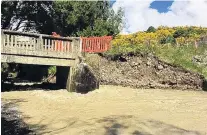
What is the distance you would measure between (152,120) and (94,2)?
20.4 metres

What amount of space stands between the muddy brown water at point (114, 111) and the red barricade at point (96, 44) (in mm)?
2516

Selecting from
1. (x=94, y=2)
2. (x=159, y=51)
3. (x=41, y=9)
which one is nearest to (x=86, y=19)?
(x=94, y=2)

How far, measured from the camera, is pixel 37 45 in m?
20.2

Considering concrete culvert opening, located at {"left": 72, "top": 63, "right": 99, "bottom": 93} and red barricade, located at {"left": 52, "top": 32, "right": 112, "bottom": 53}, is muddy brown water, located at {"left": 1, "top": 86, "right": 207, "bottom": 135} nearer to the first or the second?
concrete culvert opening, located at {"left": 72, "top": 63, "right": 99, "bottom": 93}

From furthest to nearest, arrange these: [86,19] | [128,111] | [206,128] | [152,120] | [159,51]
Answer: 1. [86,19]
2. [159,51]
3. [128,111]
4. [152,120]
5. [206,128]

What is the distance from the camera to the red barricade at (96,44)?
2262 cm

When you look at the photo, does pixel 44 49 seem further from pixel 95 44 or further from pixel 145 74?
pixel 145 74

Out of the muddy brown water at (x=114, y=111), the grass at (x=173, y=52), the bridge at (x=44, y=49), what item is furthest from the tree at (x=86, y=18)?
the muddy brown water at (x=114, y=111)

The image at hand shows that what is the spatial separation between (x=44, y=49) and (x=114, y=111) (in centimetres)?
633

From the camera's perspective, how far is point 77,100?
1889 centimetres

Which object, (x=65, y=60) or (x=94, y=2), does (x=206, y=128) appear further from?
(x=94, y=2)

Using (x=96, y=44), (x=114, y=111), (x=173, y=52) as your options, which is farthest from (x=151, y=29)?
(x=114, y=111)

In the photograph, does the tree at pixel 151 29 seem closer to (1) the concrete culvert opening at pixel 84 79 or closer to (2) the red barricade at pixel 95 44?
(2) the red barricade at pixel 95 44

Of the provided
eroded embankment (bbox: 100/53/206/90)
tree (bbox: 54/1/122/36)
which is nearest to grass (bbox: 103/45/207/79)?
eroded embankment (bbox: 100/53/206/90)
